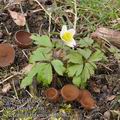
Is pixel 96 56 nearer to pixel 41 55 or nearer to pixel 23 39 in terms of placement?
pixel 41 55

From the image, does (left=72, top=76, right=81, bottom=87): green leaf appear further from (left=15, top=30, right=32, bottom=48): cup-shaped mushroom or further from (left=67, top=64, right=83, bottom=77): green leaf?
(left=15, top=30, right=32, bottom=48): cup-shaped mushroom

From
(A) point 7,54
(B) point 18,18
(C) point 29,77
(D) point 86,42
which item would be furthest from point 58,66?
(B) point 18,18

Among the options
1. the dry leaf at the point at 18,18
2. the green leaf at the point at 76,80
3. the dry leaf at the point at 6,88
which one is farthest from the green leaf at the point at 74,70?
the dry leaf at the point at 18,18

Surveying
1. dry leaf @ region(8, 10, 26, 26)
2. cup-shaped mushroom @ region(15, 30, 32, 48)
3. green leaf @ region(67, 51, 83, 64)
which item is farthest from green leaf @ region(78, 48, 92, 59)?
dry leaf @ region(8, 10, 26, 26)

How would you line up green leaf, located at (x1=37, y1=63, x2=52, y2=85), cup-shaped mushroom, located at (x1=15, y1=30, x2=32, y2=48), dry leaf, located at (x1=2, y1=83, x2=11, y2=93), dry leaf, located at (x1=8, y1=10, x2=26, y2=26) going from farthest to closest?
dry leaf, located at (x1=8, y1=10, x2=26, y2=26)
cup-shaped mushroom, located at (x1=15, y1=30, x2=32, y2=48)
dry leaf, located at (x1=2, y1=83, x2=11, y2=93)
green leaf, located at (x1=37, y1=63, x2=52, y2=85)

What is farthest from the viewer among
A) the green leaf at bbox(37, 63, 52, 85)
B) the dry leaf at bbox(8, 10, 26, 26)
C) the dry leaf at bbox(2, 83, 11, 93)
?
the dry leaf at bbox(8, 10, 26, 26)

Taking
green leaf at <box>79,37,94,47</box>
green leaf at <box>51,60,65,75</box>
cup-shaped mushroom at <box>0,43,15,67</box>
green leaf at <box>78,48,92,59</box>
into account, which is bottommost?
cup-shaped mushroom at <box>0,43,15,67</box>

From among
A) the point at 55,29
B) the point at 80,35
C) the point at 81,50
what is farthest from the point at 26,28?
the point at 81,50
